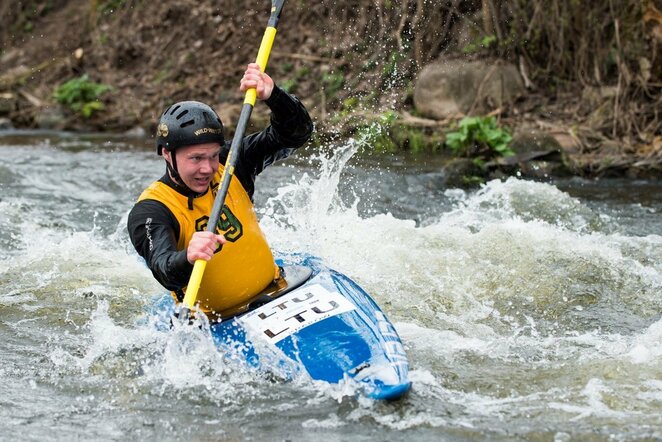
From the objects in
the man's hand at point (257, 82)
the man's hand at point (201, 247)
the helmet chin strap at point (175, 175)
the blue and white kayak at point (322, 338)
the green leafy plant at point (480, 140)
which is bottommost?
the green leafy plant at point (480, 140)

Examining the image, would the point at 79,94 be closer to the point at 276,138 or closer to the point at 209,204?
the point at 276,138

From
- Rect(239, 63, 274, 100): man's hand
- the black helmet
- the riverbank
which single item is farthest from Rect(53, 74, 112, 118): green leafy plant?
the black helmet

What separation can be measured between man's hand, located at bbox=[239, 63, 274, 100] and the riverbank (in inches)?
204

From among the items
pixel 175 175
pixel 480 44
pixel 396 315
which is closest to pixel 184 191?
pixel 175 175

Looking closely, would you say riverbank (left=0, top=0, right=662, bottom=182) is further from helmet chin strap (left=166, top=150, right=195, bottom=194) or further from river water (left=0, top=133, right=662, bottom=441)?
helmet chin strap (left=166, top=150, right=195, bottom=194)

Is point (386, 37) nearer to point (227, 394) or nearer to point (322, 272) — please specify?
point (322, 272)

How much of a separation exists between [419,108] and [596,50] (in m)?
2.24

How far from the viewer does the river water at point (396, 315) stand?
4.23 metres

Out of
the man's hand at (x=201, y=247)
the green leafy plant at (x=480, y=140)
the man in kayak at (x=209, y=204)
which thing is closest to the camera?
the man's hand at (x=201, y=247)

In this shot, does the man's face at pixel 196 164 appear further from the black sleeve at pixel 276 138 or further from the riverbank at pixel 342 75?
the riverbank at pixel 342 75

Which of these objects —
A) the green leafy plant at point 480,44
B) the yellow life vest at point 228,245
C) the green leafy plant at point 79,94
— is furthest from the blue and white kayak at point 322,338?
the green leafy plant at point 79,94

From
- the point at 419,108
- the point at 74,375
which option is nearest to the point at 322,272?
the point at 74,375

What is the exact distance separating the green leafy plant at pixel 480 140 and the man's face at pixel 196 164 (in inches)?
225

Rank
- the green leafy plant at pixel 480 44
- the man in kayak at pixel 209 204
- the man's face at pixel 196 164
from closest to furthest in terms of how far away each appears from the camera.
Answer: the man in kayak at pixel 209 204 → the man's face at pixel 196 164 → the green leafy plant at pixel 480 44
